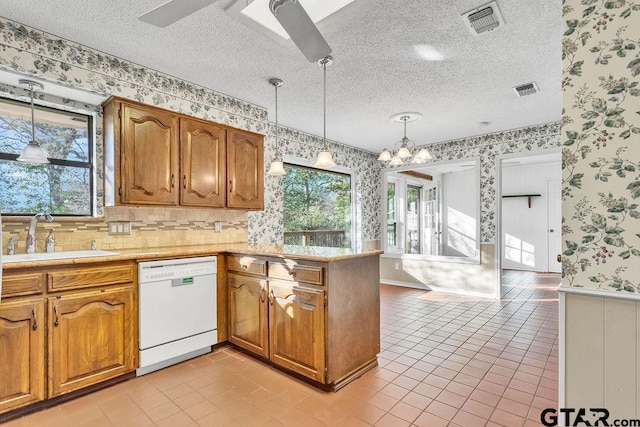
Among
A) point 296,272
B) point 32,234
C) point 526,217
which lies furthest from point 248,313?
point 526,217

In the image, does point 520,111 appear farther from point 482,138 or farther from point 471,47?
point 471,47

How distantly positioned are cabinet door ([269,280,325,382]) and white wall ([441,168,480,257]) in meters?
5.67

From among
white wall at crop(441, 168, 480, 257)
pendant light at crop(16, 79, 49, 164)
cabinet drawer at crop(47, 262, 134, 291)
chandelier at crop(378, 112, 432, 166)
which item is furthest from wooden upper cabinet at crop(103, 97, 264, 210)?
white wall at crop(441, 168, 480, 257)

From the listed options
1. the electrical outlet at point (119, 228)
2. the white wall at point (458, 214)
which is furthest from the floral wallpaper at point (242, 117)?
the white wall at point (458, 214)

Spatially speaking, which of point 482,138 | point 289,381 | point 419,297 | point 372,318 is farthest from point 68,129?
point 482,138

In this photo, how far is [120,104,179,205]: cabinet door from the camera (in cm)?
265

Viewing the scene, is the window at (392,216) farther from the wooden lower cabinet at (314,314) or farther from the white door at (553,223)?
the wooden lower cabinet at (314,314)

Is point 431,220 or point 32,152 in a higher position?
point 32,152

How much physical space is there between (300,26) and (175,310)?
2.26 m

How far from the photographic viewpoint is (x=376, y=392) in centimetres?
224

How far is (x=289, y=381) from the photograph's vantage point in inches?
94.4

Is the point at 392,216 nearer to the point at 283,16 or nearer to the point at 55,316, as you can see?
the point at 283,16

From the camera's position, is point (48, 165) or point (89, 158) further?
point (89, 158)

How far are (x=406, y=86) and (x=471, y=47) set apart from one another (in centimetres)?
78
